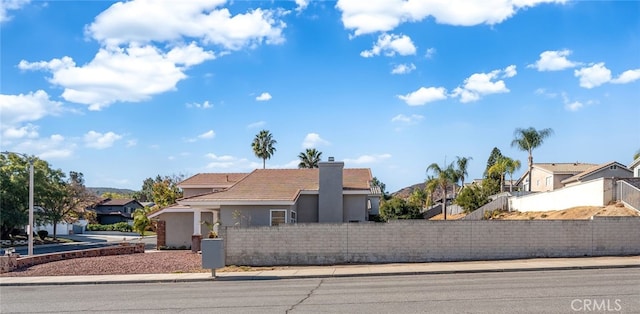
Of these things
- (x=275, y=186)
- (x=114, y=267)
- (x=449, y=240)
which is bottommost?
(x=114, y=267)

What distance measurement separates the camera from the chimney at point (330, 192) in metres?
32.6

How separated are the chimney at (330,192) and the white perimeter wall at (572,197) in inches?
618

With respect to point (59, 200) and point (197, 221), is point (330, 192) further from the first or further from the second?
point (59, 200)

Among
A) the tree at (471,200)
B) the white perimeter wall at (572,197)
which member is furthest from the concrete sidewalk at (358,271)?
the tree at (471,200)

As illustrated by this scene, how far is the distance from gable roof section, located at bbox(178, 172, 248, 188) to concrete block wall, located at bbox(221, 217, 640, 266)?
1554cm

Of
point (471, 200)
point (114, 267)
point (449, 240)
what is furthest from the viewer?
point (471, 200)

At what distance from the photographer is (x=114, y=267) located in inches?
974

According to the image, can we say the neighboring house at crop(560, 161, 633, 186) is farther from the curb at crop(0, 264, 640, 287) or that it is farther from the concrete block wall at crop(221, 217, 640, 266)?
the curb at crop(0, 264, 640, 287)

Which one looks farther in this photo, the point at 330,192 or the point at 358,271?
the point at 330,192

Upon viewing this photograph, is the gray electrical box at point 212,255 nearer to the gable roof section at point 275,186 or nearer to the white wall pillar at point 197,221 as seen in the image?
the gable roof section at point 275,186

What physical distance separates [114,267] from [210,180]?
16214 mm

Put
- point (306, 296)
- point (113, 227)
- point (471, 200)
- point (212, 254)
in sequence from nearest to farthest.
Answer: point (306, 296) → point (212, 254) → point (471, 200) → point (113, 227)

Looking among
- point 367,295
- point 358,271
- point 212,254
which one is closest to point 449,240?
point 358,271

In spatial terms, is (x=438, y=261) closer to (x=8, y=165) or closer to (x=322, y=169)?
(x=322, y=169)
